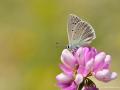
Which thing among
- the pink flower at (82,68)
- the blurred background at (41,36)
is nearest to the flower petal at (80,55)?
the pink flower at (82,68)

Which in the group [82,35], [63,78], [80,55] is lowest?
[63,78]

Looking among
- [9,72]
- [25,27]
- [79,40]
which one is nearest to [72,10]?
[25,27]

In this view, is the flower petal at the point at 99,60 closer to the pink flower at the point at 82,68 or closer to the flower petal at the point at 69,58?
the pink flower at the point at 82,68

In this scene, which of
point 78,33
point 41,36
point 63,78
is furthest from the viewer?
point 41,36

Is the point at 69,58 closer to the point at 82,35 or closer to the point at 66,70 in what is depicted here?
the point at 66,70

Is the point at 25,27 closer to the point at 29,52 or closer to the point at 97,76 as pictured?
the point at 29,52

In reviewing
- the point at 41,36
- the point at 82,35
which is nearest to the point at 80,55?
the point at 82,35
